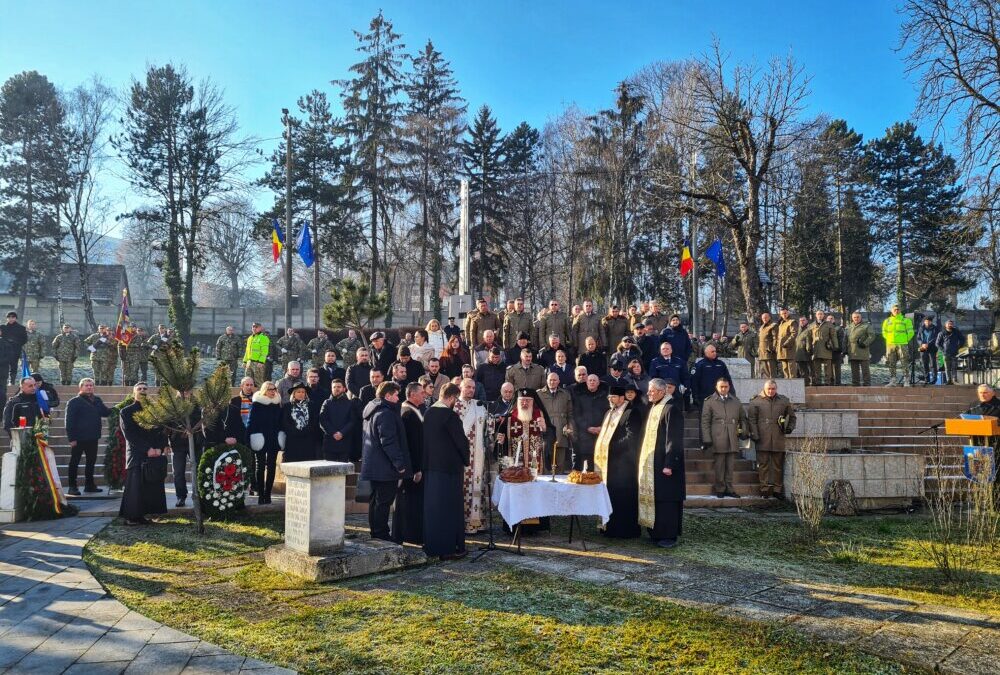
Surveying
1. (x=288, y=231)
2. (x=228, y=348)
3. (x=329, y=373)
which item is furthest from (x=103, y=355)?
(x=329, y=373)

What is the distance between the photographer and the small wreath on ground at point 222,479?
956 centimetres

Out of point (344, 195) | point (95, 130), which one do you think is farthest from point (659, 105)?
point (95, 130)

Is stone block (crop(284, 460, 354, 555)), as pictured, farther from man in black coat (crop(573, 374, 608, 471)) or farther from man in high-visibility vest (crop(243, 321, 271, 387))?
man in high-visibility vest (crop(243, 321, 271, 387))

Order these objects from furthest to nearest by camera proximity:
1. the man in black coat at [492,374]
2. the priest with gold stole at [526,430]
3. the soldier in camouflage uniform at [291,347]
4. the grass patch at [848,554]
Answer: the soldier in camouflage uniform at [291,347] < the man in black coat at [492,374] < the priest with gold stole at [526,430] < the grass patch at [848,554]

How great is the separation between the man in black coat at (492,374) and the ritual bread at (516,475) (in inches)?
160

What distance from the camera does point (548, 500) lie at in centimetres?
784

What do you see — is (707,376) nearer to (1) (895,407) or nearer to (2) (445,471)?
(1) (895,407)

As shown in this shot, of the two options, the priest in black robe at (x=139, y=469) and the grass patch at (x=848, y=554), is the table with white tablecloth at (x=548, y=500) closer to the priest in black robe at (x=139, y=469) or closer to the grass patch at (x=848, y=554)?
the grass patch at (x=848, y=554)

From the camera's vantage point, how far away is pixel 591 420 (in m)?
10.7

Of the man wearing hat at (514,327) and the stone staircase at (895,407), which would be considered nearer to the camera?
the stone staircase at (895,407)

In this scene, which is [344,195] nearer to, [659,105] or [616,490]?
[659,105]

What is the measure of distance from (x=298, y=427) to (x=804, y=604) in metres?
7.01

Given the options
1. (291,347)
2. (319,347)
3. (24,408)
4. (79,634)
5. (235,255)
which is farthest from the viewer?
(235,255)

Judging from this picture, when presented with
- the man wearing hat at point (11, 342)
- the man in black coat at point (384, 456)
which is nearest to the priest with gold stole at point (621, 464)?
the man in black coat at point (384, 456)
